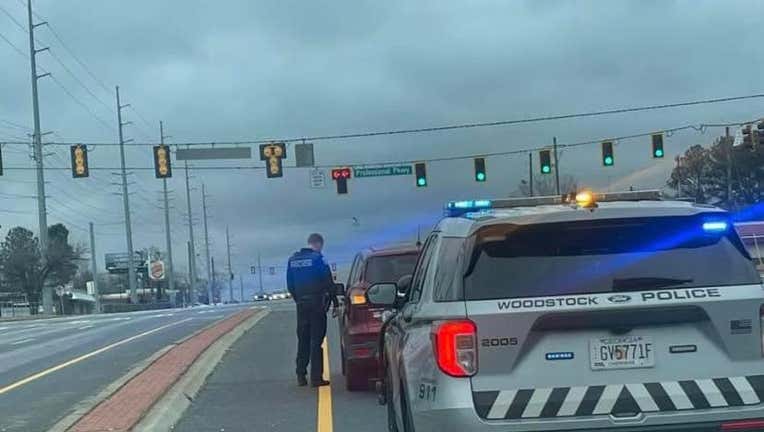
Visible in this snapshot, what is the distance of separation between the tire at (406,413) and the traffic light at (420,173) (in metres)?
31.8

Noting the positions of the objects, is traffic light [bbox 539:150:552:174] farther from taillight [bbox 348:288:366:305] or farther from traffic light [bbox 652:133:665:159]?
taillight [bbox 348:288:366:305]

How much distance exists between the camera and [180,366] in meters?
13.1

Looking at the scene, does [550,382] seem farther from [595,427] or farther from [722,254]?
[722,254]

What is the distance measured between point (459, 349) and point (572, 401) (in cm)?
58

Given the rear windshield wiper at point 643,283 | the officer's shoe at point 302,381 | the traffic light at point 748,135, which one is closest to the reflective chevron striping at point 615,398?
the rear windshield wiper at point 643,283

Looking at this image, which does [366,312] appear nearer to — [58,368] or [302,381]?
[302,381]

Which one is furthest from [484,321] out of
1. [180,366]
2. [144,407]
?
[180,366]

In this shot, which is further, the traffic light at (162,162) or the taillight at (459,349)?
the traffic light at (162,162)

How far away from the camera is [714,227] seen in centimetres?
459

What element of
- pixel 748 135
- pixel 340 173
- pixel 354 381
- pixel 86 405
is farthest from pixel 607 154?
pixel 86 405

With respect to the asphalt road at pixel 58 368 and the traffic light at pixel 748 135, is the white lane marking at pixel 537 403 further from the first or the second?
the traffic light at pixel 748 135

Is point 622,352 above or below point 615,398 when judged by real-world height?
above

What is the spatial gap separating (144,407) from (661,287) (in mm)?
6541

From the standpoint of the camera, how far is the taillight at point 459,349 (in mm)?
4332
